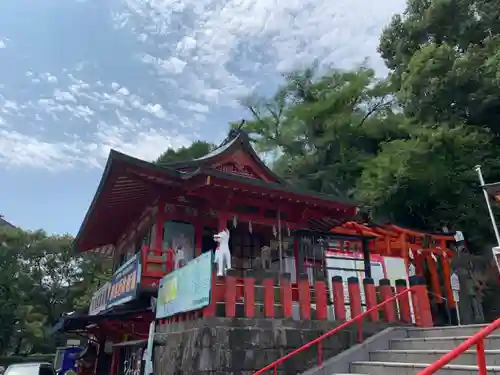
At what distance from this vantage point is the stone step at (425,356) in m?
5.42

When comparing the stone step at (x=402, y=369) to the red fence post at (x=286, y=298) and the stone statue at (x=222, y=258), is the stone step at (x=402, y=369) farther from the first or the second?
the stone statue at (x=222, y=258)

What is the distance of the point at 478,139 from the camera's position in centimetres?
1688

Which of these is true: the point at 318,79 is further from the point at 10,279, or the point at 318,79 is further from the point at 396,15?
the point at 10,279

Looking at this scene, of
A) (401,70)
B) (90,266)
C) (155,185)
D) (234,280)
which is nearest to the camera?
(234,280)

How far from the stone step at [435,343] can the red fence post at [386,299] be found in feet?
2.35

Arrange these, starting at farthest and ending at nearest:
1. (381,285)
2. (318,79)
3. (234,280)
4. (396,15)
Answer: (318,79)
(396,15)
(381,285)
(234,280)

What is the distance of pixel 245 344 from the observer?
22.7 ft

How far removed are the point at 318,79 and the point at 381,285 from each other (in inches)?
868

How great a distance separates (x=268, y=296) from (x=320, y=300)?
119cm

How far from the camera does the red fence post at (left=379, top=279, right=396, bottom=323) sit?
828cm

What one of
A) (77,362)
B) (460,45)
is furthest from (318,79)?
(77,362)

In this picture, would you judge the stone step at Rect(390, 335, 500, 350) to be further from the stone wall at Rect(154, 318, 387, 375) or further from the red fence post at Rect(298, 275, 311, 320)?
the red fence post at Rect(298, 275, 311, 320)

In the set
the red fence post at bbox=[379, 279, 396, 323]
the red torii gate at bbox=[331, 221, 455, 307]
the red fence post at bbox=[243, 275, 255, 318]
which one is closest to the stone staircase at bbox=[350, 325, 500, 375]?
the red fence post at bbox=[379, 279, 396, 323]

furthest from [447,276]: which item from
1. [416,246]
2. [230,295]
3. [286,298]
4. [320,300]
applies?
[230,295]
